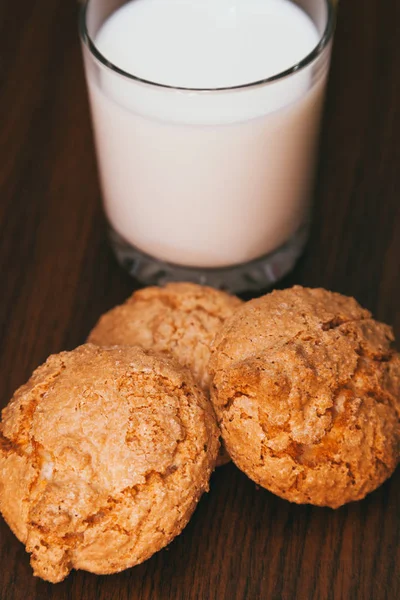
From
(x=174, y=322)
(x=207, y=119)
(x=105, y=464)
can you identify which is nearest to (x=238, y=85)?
(x=207, y=119)

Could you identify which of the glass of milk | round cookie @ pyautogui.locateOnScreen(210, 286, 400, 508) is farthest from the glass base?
round cookie @ pyautogui.locateOnScreen(210, 286, 400, 508)

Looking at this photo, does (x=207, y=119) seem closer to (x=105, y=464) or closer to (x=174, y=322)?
(x=174, y=322)

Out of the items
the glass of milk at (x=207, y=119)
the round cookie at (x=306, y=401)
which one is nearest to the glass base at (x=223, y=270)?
the glass of milk at (x=207, y=119)

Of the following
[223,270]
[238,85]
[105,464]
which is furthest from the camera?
[223,270]

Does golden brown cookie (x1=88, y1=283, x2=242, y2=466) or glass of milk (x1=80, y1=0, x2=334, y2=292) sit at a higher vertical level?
glass of milk (x1=80, y1=0, x2=334, y2=292)

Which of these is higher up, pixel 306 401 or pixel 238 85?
pixel 238 85

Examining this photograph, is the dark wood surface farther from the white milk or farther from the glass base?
the white milk

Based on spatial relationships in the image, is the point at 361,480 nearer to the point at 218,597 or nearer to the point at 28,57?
the point at 218,597

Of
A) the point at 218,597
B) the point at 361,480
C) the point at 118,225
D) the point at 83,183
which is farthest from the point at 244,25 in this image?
the point at 218,597
